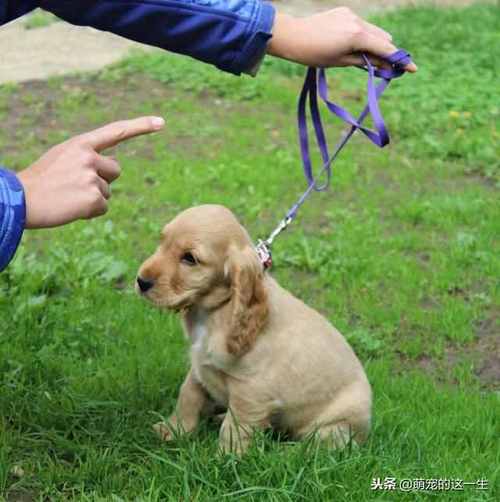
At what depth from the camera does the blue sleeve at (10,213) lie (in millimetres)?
2873

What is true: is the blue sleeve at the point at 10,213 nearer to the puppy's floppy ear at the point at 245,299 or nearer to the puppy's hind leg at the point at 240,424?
the puppy's floppy ear at the point at 245,299

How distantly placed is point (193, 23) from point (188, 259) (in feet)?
2.79

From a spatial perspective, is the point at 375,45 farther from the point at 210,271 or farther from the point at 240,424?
the point at 240,424

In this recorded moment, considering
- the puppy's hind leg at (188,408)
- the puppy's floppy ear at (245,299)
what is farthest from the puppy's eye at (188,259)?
the puppy's hind leg at (188,408)

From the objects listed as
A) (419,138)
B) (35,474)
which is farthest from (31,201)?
(419,138)

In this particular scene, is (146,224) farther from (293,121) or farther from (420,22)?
(420,22)

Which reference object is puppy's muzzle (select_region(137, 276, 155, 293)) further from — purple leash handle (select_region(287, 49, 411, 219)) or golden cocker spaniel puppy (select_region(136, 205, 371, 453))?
purple leash handle (select_region(287, 49, 411, 219))

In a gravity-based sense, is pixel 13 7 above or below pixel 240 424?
above

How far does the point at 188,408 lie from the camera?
403 cm

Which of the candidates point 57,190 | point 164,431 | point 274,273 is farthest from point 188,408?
point 274,273

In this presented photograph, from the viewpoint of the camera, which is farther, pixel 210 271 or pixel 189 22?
pixel 210 271

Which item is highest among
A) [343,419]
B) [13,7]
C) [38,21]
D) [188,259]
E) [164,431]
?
[13,7]

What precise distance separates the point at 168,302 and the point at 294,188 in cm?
395

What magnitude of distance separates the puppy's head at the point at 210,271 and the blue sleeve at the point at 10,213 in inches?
30.6
